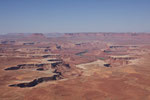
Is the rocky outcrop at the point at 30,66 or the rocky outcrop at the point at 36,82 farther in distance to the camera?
the rocky outcrop at the point at 30,66

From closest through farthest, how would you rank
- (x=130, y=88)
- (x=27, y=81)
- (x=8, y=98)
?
(x=8, y=98) → (x=130, y=88) → (x=27, y=81)

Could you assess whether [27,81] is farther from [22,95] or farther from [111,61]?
[111,61]

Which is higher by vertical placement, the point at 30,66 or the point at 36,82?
the point at 30,66

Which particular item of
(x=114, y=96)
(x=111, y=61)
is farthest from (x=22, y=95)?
(x=111, y=61)

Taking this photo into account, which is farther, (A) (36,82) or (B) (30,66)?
(B) (30,66)

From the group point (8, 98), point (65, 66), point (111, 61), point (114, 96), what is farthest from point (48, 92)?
point (111, 61)

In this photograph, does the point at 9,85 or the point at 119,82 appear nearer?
the point at 9,85

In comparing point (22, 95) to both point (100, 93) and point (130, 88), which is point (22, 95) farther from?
point (130, 88)

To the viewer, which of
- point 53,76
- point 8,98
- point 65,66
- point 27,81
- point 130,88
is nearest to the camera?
point 8,98

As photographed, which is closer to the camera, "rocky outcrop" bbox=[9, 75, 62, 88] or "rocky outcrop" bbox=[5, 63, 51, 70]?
"rocky outcrop" bbox=[9, 75, 62, 88]
